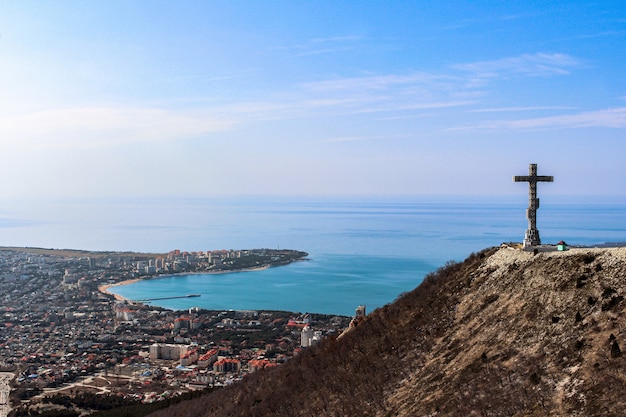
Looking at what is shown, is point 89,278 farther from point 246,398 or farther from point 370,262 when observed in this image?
point 246,398

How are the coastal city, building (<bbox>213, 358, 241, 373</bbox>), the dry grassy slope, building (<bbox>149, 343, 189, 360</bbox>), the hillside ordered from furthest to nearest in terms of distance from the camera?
building (<bbox>149, 343, 189, 360</bbox>) → building (<bbox>213, 358, 241, 373</bbox>) → the coastal city → the hillside → the dry grassy slope

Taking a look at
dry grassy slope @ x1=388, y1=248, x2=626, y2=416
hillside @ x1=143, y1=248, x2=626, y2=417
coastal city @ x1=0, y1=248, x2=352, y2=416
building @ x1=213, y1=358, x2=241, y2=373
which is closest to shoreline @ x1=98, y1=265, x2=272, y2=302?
coastal city @ x1=0, y1=248, x2=352, y2=416

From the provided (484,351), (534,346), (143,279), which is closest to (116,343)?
(484,351)

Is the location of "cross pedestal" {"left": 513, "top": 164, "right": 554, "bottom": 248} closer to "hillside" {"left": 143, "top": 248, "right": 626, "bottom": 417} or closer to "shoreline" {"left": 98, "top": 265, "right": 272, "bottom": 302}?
"hillside" {"left": 143, "top": 248, "right": 626, "bottom": 417}

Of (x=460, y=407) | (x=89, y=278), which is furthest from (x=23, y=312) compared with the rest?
(x=460, y=407)

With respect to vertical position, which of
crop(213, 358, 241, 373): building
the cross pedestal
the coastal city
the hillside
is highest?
the cross pedestal

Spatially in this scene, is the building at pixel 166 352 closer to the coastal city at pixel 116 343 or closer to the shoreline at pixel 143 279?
the coastal city at pixel 116 343

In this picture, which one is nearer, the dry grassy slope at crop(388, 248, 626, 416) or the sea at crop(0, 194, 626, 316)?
the dry grassy slope at crop(388, 248, 626, 416)

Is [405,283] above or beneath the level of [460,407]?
beneath
